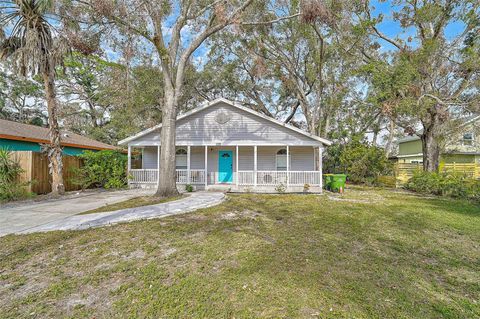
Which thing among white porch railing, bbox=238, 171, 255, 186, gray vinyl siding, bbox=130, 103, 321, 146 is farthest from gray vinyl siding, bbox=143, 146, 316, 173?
white porch railing, bbox=238, 171, 255, 186

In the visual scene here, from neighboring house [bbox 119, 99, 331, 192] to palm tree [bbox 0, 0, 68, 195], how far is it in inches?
193

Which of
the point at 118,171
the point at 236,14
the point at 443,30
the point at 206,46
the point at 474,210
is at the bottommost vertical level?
the point at 474,210

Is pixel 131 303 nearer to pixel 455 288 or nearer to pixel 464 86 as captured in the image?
pixel 455 288

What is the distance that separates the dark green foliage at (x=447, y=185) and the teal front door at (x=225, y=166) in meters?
10.9

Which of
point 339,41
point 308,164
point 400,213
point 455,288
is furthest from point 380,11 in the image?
point 455,288

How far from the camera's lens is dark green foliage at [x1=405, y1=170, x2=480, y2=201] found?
1075cm

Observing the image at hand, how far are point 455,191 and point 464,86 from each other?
7.38 m

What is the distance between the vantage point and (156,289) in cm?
284

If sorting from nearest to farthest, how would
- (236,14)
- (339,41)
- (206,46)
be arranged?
(236,14)
(339,41)
(206,46)

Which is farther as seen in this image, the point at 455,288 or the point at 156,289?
the point at 455,288

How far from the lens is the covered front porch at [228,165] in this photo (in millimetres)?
13031

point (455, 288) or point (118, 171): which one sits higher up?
point (118, 171)

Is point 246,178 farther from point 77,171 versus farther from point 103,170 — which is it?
point 77,171

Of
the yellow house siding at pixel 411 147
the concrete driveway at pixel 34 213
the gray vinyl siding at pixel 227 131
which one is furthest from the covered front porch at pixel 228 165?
the yellow house siding at pixel 411 147
